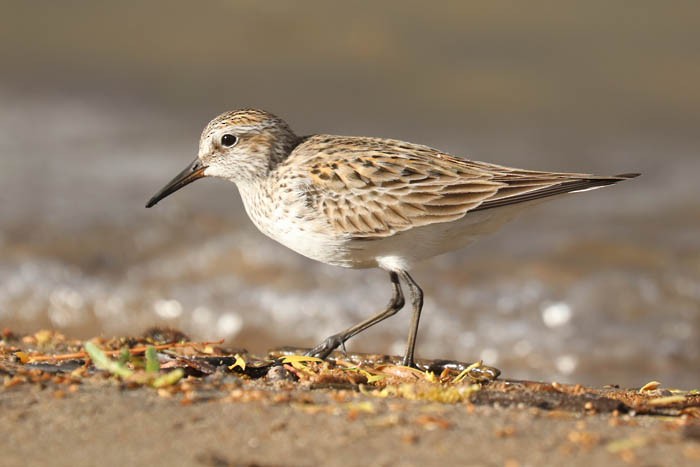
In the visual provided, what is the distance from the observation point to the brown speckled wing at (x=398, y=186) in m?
6.57

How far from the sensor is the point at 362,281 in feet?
36.3

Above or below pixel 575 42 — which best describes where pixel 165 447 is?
below

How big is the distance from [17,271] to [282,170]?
4.92m

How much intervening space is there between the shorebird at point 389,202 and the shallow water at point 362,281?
3402 millimetres

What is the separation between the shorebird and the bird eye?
437mm

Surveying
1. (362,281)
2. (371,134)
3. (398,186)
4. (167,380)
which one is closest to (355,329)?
(398,186)

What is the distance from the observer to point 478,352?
10.1 meters

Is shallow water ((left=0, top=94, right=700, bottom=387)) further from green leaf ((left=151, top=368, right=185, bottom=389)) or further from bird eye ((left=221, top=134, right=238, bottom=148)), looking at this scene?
green leaf ((left=151, top=368, right=185, bottom=389))

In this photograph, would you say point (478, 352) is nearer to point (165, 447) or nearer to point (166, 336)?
point (166, 336)

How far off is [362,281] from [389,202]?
4466 millimetres

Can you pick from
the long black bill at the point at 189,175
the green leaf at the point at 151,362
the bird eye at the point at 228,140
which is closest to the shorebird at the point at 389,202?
the bird eye at the point at 228,140

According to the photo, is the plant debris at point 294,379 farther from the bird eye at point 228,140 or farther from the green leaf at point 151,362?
the bird eye at point 228,140

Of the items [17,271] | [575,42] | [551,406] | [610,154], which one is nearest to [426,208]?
[551,406]

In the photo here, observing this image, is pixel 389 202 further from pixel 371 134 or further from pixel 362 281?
pixel 371 134
